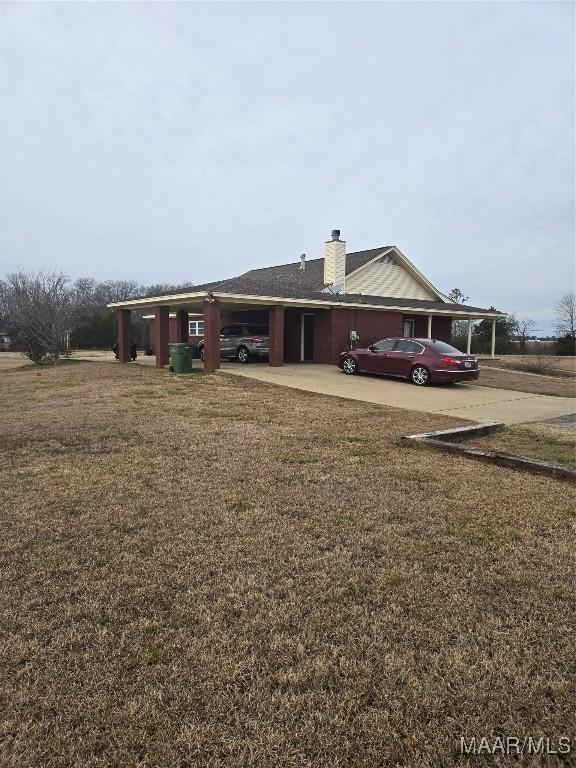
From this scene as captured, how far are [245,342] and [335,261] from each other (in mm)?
5649

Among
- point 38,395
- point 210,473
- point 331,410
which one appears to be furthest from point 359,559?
point 38,395

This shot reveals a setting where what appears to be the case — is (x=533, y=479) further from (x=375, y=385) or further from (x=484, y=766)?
(x=375, y=385)

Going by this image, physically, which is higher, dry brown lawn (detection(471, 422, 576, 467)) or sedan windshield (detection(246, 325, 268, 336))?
sedan windshield (detection(246, 325, 268, 336))

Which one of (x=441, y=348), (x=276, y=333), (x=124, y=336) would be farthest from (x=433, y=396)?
(x=124, y=336)

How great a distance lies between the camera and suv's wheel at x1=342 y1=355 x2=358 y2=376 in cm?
1669

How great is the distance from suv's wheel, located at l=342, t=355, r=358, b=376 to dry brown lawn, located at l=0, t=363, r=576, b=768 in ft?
35.8

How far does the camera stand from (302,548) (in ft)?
11.8

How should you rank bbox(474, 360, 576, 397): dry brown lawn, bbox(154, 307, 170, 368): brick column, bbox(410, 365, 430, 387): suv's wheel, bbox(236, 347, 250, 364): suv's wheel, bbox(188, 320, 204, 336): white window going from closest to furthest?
1. bbox(410, 365, 430, 387): suv's wheel
2. bbox(474, 360, 576, 397): dry brown lawn
3. bbox(154, 307, 170, 368): brick column
4. bbox(236, 347, 250, 364): suv's wheel
5. bbox(188, 320, 204, 336): white window

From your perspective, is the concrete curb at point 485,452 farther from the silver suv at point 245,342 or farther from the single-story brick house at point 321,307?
the silver suv at point 245,342

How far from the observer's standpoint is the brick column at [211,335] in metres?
16.5

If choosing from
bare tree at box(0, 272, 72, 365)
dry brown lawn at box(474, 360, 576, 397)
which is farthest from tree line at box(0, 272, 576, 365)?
dry brown lawn at box(474, 360, 576, 397)

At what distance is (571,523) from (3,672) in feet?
13.4

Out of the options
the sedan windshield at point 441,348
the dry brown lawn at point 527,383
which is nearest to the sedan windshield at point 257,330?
the sedan windshield at point 441,348

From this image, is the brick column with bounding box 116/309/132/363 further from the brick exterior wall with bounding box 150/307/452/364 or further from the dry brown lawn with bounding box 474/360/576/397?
the dry brown lawn with bounding box 474/360/576/397
